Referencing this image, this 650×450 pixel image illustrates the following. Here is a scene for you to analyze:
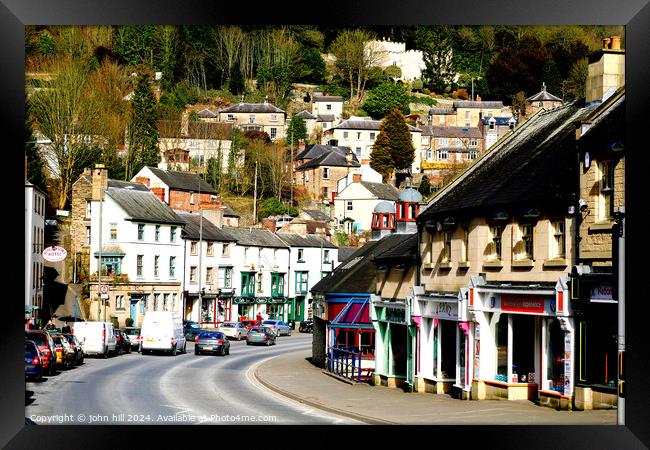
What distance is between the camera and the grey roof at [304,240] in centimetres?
7162

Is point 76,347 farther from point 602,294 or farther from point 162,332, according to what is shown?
point 602,294

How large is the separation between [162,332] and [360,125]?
13.1 metres

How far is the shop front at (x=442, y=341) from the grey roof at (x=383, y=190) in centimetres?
1575

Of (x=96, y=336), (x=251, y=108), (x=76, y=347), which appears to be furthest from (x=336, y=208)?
(x=76, y=347)

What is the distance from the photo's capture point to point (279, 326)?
72.8m

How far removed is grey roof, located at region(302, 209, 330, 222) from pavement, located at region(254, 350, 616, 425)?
1782 cm

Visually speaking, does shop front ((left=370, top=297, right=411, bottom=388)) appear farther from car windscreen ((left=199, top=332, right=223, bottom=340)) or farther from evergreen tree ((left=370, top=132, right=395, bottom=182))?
car windscreen ((left=199, top=332, right=223, bottom=340))

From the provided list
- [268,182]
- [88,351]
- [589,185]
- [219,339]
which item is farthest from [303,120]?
[589,185]

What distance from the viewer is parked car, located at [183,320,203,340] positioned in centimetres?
5382

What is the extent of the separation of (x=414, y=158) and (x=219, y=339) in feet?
40.5

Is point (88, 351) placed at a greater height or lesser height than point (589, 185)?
lesser

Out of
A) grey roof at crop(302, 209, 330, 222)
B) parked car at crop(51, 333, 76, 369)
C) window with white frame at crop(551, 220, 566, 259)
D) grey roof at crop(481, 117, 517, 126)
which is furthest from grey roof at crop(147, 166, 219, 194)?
window with white frame at crop(551, 220, 566, 259)
